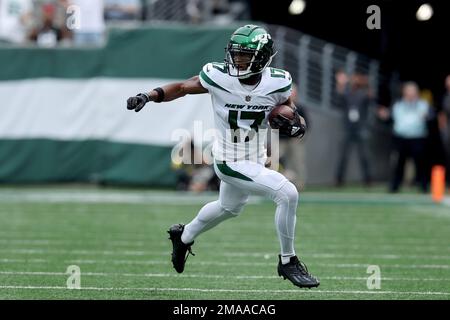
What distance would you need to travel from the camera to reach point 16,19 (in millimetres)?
16688

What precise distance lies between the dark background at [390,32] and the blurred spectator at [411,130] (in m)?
2.29

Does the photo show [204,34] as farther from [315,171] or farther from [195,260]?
[195,260]

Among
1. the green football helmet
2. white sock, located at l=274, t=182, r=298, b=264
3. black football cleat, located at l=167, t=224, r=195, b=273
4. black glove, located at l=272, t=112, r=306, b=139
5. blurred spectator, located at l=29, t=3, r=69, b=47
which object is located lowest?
blurred spectator, located at l=29, t=3, r=69, b=47

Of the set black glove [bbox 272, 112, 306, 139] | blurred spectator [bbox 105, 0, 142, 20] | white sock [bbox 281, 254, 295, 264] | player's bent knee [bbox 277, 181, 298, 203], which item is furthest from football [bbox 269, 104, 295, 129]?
blurred spectator [bbox 105, 0, 142, 20]

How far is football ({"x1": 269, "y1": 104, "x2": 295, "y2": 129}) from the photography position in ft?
23.0

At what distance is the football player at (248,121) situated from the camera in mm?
6961

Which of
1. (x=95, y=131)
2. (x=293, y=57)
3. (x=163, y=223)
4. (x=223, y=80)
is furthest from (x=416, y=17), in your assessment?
(x=223, y=80)

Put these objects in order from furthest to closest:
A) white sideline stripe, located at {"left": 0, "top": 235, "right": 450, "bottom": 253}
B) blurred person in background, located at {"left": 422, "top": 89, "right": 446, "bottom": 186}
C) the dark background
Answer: the dark background → blurred person in background, located at {"left": 422, "top": 89, "right": 446, "bottom": 186} → white sideline stripe, located at {"left": 0, "top": 235, "right": 450, "bottom": 253}

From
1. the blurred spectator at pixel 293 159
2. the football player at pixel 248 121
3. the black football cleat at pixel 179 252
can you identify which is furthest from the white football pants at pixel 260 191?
the blurred spectator at pixel 293 159

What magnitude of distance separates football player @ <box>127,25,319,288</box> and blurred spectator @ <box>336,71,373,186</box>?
28.3 feet

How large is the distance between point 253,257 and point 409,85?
7.00 meters

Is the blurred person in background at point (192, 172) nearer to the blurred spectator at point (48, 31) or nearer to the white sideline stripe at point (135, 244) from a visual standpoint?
the blurred spectator at point (48, 31)

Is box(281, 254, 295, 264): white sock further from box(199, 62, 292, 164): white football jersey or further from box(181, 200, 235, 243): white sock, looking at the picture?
box(199, 62, 292, 164): white football jersey

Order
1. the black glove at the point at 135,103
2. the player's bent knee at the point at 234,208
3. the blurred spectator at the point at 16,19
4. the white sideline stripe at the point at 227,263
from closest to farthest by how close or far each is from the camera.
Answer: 1. the black glove at the point at 135,103
2. the player's bent knee at the point at 234,208
3. the white sideline stripe at the point at 227,263
4. the blurred spectator at the point at 16,19
